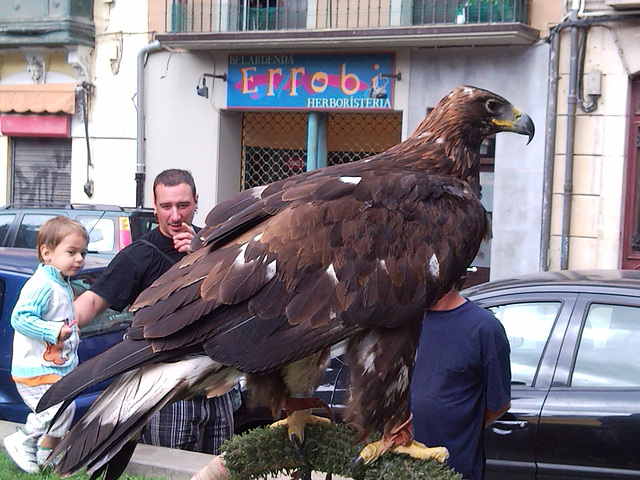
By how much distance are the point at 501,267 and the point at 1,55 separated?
9628 mm

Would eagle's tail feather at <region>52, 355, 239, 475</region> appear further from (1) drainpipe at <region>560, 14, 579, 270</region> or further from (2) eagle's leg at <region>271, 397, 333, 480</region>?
(1) drainpipe at <region>560, 14, 579, 270</region>

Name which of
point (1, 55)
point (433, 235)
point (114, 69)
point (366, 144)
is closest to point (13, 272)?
point (433, 235)

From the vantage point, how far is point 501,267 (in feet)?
41.2

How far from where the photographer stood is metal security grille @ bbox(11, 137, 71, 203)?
54.3 feet

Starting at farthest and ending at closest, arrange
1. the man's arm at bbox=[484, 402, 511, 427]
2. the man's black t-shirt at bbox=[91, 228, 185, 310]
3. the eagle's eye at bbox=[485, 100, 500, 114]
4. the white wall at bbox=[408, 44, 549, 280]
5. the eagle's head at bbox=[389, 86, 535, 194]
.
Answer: the white wall at bbox=[408, 44, 549, 280]
the man's black t-shirt at bbox=[91, 228, 185, 310]
the man's arm at bbox=[484, 402, 511, 427]
the eagle's eye at bbox=[485, 100, 500, 114]
the eagle's head at bbox=[389, 86, 535, 194]

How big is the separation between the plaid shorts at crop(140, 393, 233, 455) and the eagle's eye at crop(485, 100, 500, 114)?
1.88 m

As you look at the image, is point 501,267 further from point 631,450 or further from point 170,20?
point 631,450

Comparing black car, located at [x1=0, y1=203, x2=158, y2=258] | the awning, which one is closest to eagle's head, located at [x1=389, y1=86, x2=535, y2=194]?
black car, located at [x1=0, y1=203, x2=158, y2=258]

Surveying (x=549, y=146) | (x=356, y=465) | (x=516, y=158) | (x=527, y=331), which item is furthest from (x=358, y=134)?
(x=356, y=465)

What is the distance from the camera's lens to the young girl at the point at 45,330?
4969 millimetres

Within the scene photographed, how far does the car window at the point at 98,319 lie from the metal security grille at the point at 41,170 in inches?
416

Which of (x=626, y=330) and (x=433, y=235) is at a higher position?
(x=433, y=235)

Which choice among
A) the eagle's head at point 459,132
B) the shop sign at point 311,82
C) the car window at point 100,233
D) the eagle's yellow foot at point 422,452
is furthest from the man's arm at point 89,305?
the shop sign at point 311,82

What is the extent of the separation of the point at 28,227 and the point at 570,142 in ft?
21.4
